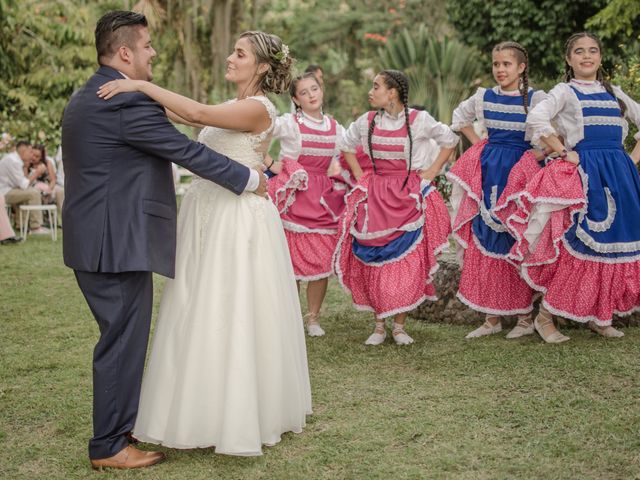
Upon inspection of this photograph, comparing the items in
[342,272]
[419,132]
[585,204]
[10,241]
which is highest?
[419,132]

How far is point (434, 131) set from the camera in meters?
6.24

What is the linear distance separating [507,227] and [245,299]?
8.70 feet

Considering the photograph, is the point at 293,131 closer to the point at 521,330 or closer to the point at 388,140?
the point at 388,140

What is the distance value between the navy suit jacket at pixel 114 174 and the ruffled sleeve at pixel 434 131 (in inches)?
109

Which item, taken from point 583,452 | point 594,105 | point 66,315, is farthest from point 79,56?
point 583,452

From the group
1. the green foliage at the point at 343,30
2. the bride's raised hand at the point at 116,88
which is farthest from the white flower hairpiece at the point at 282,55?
the green foliage at the point at 343,30

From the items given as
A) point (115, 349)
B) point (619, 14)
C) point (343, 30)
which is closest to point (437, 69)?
point (619, 14)

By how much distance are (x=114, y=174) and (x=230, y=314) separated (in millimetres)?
835

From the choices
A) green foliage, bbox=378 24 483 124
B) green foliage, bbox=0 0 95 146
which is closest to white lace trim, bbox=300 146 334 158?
green foliage, bbox=378 24 483 124

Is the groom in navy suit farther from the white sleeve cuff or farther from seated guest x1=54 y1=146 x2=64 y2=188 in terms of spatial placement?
seated guest x1=54 y1=146 x2=64 y2=188

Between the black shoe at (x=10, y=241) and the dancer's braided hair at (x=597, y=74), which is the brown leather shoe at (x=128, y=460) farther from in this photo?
the black shoe at (x=10, y=241)

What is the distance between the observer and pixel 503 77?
19.8ft

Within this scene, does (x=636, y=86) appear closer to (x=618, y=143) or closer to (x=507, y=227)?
(x=618, y=143)

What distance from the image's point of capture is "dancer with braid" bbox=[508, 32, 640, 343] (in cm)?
580
